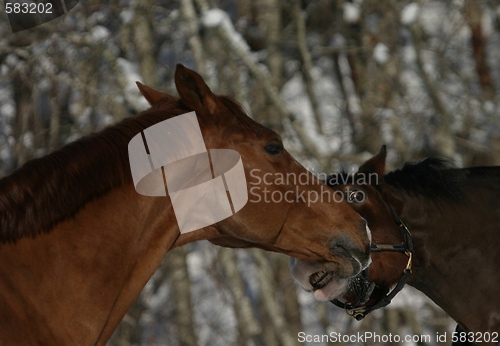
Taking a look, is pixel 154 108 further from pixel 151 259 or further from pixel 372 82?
pixel 372 82

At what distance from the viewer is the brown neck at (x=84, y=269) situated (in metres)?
3.00

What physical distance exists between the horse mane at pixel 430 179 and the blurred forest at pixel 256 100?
4.27 m

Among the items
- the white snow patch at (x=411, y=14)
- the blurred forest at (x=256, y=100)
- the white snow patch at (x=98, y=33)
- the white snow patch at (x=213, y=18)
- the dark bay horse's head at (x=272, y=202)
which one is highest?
the dark bay horse's head at (x=272, y=202)

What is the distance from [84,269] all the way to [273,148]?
885 millimetres

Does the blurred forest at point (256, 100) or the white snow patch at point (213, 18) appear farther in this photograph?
the blurred forest at point (256, 100)

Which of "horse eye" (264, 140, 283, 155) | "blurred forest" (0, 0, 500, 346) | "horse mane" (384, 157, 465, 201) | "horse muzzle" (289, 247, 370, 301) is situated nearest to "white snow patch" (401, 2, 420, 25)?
"blurred forest" (0, 0, 500, 346)

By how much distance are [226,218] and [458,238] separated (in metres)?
1.79

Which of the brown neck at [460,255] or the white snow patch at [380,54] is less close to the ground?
the brown neck at [460,255]

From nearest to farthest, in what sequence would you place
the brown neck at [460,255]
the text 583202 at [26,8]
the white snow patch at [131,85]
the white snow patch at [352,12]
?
1. the brown neck at [460,255]
2. the white snow patch at [131,85]
3. the text 583202 at [26,8]
4. the white snow patch at [352,12]

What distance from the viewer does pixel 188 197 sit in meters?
3.35

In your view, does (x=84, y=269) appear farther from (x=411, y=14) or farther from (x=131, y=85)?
(x=411, y=14)

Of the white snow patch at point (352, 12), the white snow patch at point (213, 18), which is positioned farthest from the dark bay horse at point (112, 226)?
the white snow patch at point (352, 12)

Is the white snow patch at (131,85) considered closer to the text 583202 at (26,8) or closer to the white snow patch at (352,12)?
the text 583202 at (26,8)

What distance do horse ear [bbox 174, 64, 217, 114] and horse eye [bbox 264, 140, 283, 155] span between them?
260mm
